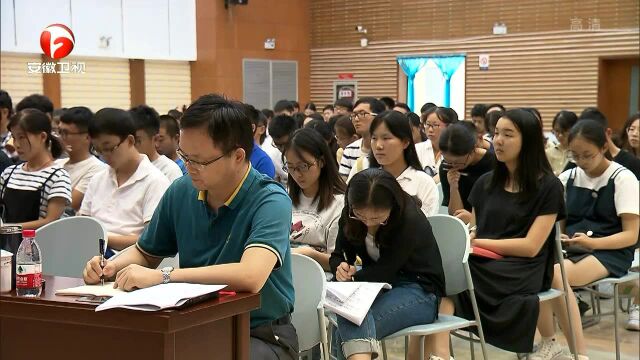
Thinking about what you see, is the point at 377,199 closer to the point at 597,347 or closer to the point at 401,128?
the point at 401,128

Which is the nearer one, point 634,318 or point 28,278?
point 28,278

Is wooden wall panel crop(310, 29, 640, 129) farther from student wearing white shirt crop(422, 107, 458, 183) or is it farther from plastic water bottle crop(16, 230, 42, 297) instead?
plastic water bottle crop(16, 230, 42, 297)

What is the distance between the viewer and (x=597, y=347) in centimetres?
475

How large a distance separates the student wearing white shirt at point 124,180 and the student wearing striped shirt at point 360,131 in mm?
2193

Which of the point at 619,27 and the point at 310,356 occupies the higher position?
the point at 619,27

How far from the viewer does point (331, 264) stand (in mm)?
3525

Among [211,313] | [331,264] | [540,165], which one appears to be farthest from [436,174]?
[211,313]

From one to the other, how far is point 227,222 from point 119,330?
59 centimetres

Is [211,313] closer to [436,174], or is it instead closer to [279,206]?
[279,206]

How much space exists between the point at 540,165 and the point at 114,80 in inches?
106

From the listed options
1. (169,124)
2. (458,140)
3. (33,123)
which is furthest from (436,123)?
(33,123)

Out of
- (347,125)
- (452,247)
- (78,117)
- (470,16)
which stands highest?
(470,16)

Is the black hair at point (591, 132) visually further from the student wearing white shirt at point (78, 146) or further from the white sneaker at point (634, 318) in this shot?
the student wearing white shirt at point (78, 146)

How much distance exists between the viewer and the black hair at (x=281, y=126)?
20.4 ft
